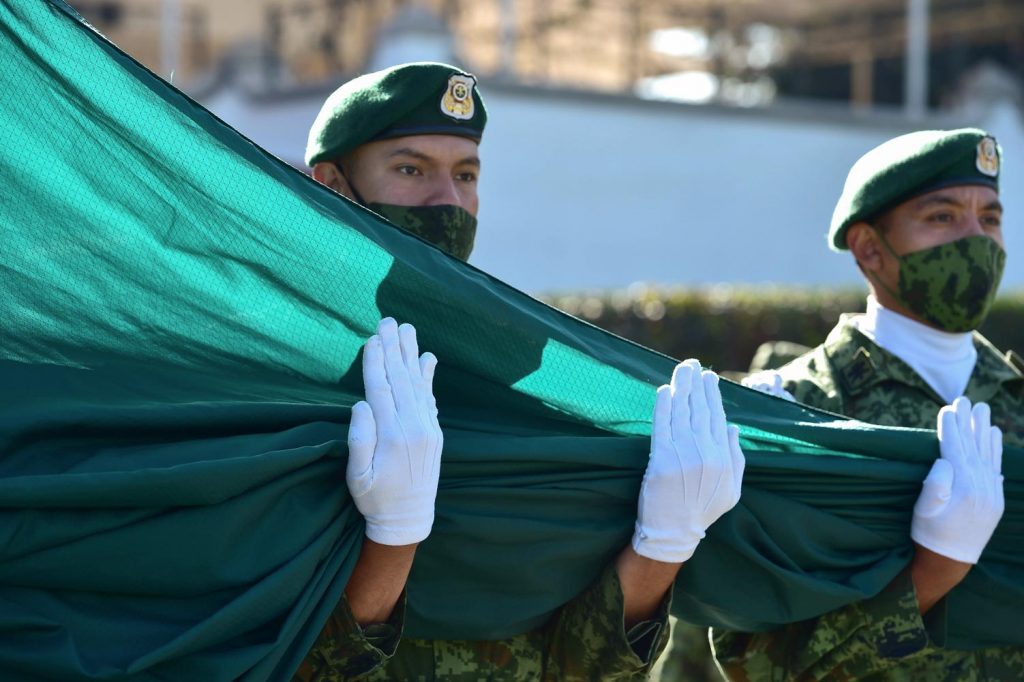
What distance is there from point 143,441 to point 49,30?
69 centimetres

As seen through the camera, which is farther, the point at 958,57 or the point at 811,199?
the point at 958,57

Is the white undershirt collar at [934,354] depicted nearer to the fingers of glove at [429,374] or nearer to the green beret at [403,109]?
the green beret at [403,109]

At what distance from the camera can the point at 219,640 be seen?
8.08 feet

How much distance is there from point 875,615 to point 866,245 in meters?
1.00

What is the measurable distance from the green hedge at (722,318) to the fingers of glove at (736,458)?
20.2 feet

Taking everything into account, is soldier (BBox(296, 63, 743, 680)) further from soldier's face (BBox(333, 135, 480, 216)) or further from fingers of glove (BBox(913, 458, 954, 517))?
fingers of glove (BBox(913, 458, 954, 517))

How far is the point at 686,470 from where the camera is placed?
2.75m

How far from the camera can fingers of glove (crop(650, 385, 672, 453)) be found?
2.80 metres

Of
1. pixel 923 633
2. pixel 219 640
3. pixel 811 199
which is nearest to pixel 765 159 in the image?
pixel 811 199

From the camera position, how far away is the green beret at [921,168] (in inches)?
140

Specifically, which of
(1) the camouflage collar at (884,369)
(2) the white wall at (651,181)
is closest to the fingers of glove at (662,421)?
(1) the camouflage collar at (884,369)

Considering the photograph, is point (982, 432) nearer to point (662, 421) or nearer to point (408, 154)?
point (662, 421)

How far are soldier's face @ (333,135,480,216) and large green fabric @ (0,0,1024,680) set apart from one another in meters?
0.43

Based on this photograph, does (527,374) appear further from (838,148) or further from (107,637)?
(838,148)
